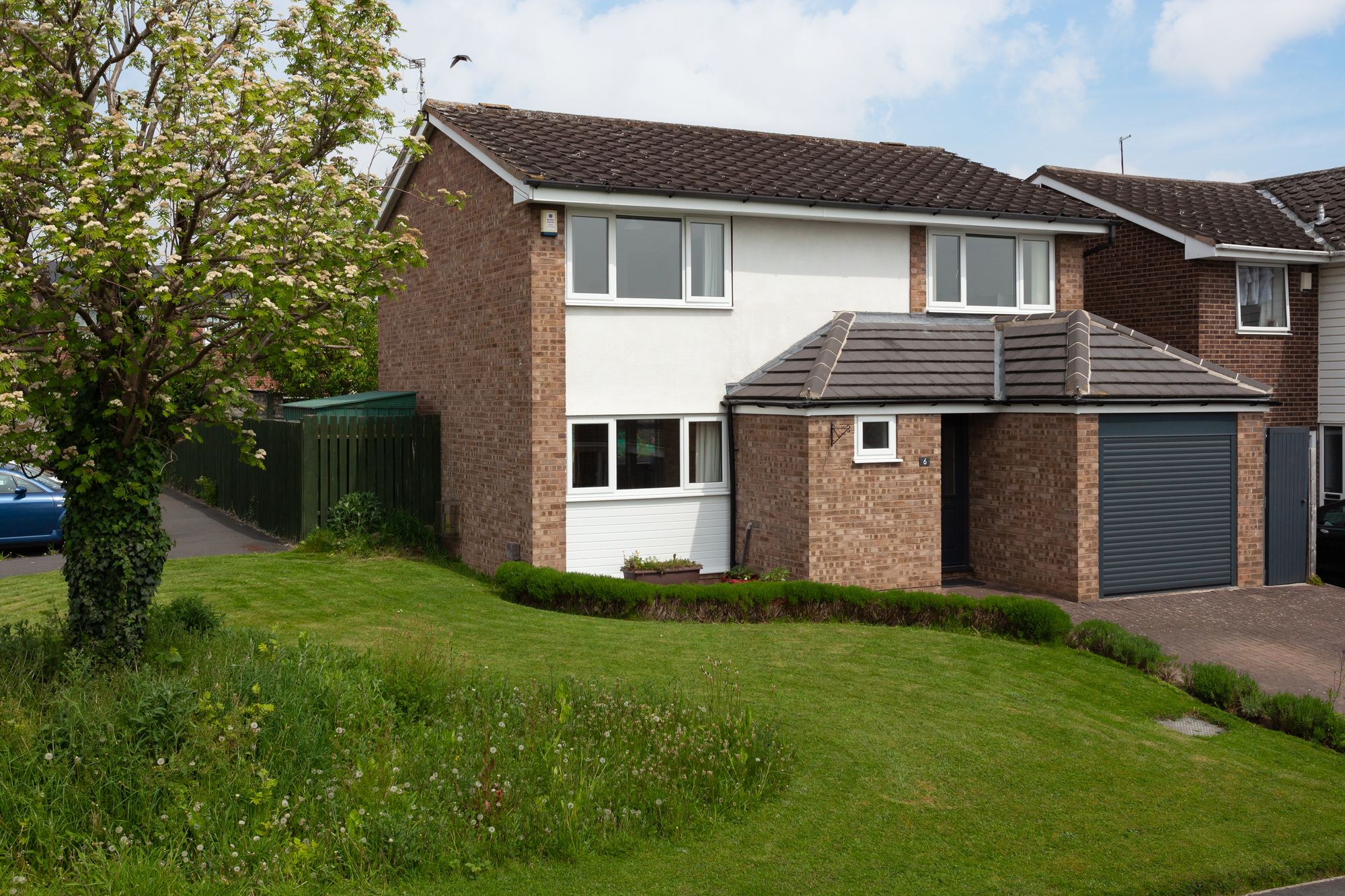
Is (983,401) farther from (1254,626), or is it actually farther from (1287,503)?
(1287,503)

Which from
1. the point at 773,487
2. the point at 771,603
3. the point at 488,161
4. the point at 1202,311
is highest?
the point at 488,161

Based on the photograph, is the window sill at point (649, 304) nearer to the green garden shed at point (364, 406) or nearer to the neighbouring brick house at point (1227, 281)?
the green garden shed at point (364, 406)

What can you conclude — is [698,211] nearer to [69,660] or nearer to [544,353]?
[544,353]

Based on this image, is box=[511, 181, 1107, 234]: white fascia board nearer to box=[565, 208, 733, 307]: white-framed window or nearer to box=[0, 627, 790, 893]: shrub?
box=[565, 208, 733, 307]: white-framed window

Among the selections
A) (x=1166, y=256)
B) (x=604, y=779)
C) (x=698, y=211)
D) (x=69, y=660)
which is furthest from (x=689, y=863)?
(x=1166, y=256)

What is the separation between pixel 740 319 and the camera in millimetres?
17953

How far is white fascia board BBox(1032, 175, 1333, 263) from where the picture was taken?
20.8 m

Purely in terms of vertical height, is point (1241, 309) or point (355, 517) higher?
point (1241, 309)

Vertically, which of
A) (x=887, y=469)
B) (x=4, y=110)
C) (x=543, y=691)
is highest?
(x=4, y=110)

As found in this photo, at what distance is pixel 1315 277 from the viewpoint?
885 inches

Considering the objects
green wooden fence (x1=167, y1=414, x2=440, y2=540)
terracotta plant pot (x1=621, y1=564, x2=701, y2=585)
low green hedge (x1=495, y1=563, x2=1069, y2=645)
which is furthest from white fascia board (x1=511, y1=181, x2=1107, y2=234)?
low green hedge (x1=495, y1=563, x2=1069, y2=645)

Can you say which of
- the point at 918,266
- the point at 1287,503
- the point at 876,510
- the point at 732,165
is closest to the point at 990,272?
the point at 918,266

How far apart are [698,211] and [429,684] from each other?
1000cm

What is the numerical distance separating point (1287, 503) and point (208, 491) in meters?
21.5
